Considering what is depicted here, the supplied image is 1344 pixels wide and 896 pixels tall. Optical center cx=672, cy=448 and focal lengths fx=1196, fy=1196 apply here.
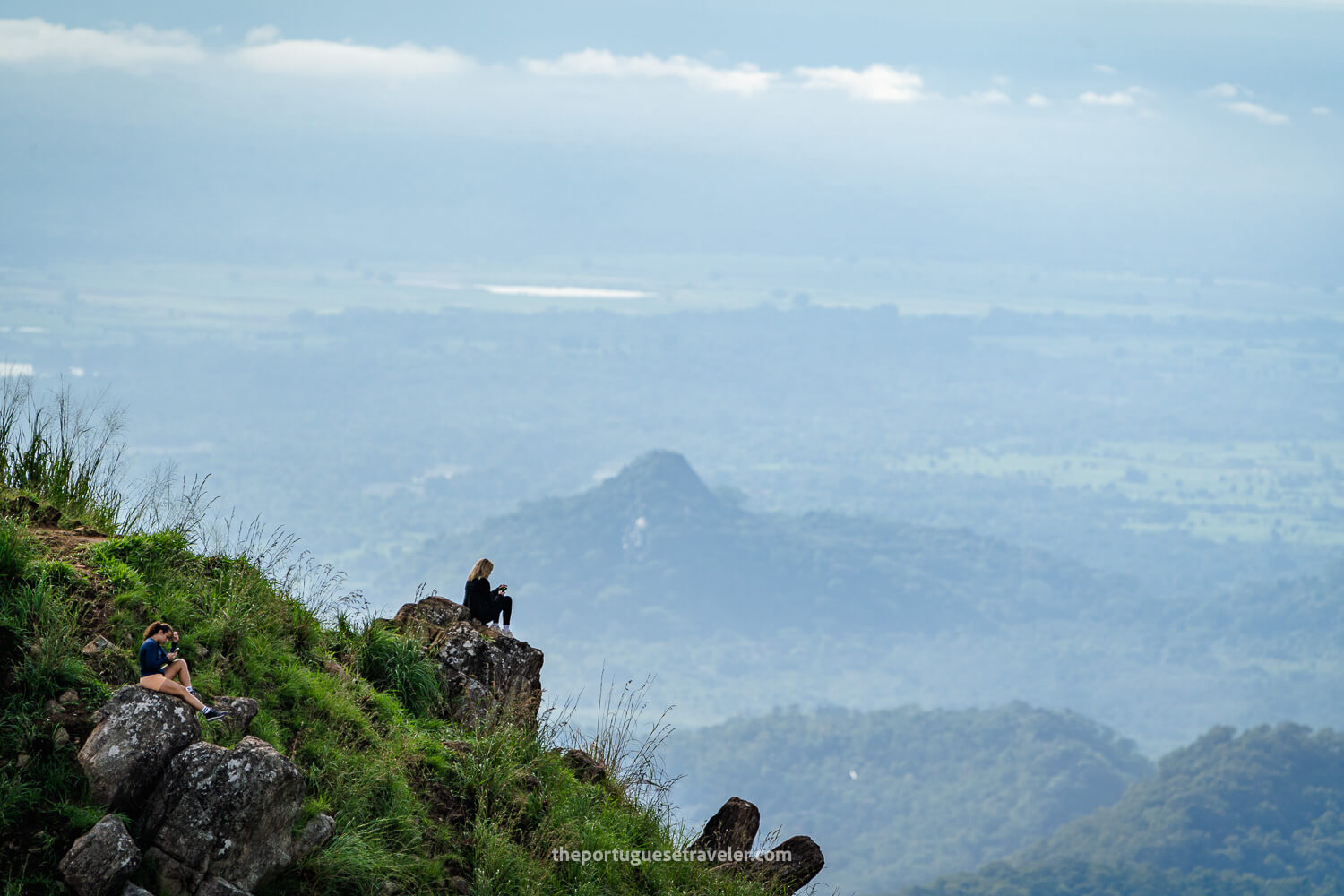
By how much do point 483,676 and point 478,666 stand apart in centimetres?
17

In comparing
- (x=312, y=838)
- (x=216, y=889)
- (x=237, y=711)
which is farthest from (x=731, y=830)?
(x=216, y=889)

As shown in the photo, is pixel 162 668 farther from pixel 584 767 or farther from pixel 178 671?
pixel 584 767

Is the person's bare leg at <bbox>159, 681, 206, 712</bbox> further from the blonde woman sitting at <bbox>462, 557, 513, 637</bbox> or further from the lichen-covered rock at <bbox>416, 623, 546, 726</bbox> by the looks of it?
the blonde woman sitting at <bbox>462, 557, 513, 637</bbox>

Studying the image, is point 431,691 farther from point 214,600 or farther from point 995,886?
point 995,886

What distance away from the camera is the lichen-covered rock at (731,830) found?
17.7 m

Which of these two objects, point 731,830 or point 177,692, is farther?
point 731,830

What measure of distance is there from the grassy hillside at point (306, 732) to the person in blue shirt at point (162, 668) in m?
0.62

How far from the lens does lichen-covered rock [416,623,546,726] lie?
1762 cm

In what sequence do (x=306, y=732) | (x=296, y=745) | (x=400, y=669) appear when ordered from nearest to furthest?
(x=296, y=745), (x=306, y=732), (x=400, y=669)

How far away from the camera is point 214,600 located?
50.1ft

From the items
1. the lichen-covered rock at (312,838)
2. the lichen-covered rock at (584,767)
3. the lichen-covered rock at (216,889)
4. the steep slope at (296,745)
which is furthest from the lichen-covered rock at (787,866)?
the lichen-covered rock at (216,889)

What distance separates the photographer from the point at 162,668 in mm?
12875

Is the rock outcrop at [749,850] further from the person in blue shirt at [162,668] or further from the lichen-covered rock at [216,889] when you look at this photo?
the person in blue shirt at [162,668]

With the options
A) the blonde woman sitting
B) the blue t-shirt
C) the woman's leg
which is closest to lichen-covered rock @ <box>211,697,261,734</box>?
the woman's leg
